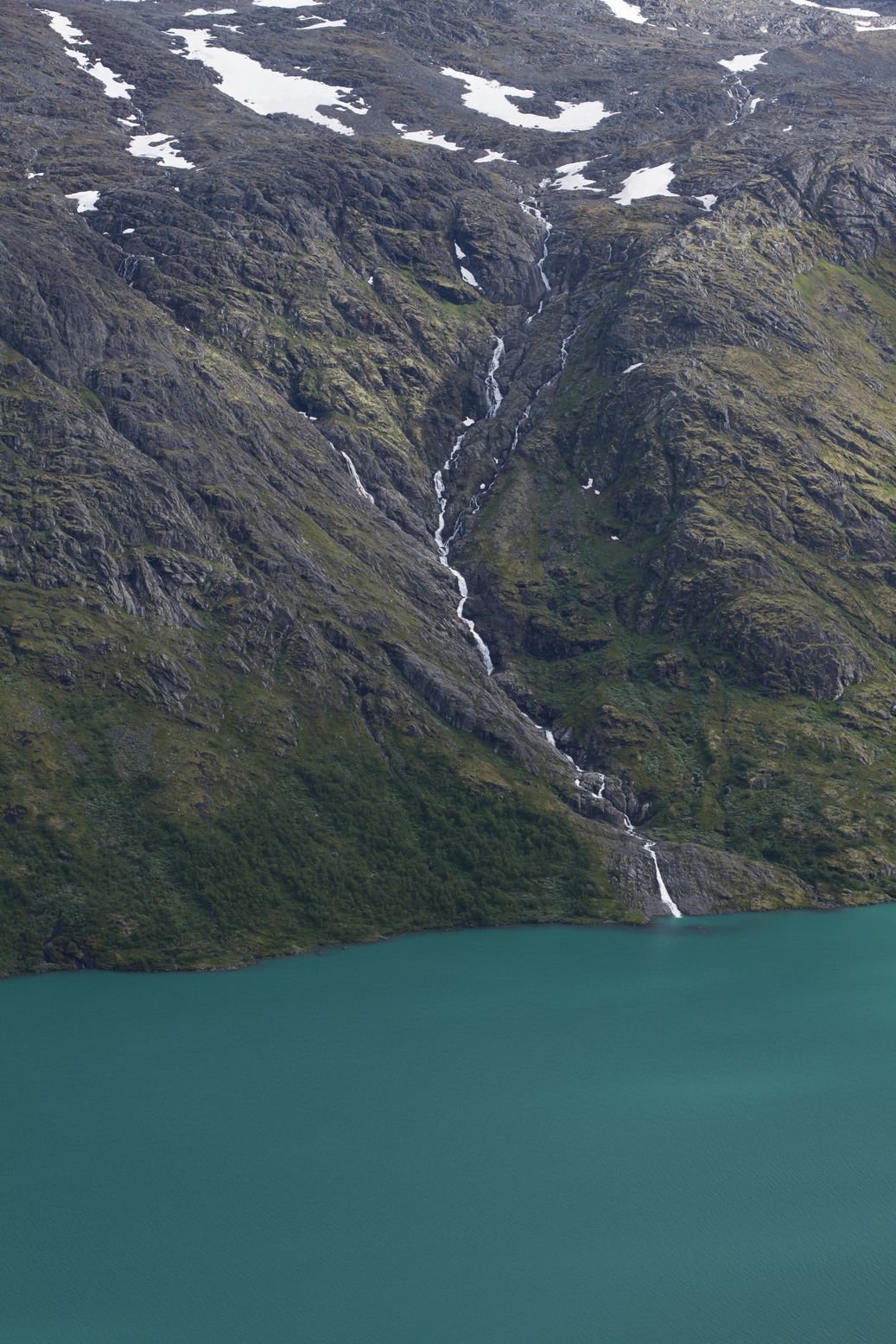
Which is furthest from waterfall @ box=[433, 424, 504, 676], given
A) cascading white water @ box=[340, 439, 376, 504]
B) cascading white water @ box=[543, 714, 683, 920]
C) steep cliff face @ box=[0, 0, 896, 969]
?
cascading white water @ box=[543, 714, 683, 920]

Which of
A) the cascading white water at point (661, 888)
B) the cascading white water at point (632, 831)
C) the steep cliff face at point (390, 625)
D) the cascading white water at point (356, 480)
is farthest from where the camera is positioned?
the cascading white water at point (356, 480)

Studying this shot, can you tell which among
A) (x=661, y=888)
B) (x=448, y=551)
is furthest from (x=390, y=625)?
(x=661, y=888)

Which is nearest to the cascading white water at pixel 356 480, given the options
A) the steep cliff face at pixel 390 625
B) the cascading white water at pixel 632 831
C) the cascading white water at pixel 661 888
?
the steep cliff face at pixel 390 625

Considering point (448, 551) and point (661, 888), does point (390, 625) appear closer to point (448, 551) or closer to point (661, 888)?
point (448, 551)

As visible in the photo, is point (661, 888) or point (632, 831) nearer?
point (661, 888)

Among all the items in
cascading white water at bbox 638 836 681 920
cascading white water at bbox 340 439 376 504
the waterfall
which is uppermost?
cascading white water at bbox 340 439 376 504

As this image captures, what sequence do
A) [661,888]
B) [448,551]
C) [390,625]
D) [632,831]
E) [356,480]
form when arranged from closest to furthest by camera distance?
1. [661,888]
2. [632,831]
3. [390,625]
4. [448,551]
5. [356,480]

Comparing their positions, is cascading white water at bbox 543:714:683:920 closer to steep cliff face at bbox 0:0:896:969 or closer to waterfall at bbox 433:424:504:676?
steep cliff face at bbox 0:0:896:969

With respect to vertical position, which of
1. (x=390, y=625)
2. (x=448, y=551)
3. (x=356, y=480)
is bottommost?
(x=448, y=551)

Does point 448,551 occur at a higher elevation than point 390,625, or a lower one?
lower

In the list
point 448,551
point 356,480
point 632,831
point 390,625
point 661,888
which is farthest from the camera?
point 356,480

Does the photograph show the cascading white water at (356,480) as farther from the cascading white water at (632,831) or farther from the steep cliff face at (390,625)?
the cascading white water at (632,831)
